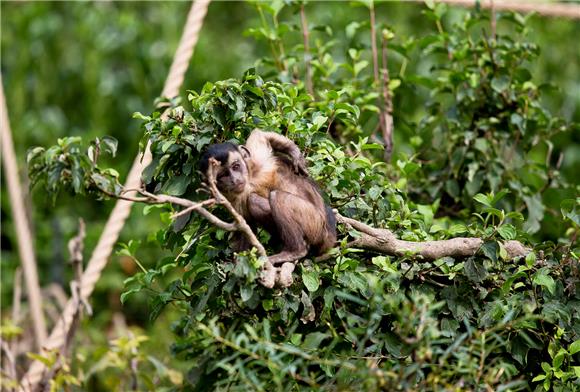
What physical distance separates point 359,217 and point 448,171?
1074 millimetres

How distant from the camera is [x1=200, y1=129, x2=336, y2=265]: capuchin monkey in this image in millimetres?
3402

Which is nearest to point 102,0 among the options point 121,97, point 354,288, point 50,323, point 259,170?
point 121,97

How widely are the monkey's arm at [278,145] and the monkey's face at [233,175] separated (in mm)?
78

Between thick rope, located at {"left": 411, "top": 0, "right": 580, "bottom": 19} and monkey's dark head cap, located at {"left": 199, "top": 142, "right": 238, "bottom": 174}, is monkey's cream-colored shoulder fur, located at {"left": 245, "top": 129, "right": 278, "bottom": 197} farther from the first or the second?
thick rope, located at {"left": 411, "top": 0, "right": 580, "bottom": 19}

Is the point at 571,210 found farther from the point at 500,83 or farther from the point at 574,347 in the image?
the point at 500,83

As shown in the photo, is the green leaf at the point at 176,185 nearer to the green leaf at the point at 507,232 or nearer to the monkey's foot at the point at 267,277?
the monkey's foot at the point at 267,277

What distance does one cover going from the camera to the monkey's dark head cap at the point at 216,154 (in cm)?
321

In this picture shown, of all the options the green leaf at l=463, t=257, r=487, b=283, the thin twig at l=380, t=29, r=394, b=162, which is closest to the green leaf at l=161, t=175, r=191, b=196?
the green leaf at l=463, t=257, r=487, b=283

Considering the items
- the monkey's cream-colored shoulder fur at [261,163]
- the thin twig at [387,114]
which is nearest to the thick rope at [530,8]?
the thin twig at [387,114]

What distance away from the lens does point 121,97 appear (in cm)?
865

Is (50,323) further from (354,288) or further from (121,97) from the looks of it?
(354,288)

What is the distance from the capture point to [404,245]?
338 cm

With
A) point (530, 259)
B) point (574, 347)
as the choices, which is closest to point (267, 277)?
point (530, 259)

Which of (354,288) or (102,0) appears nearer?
(354,288)
